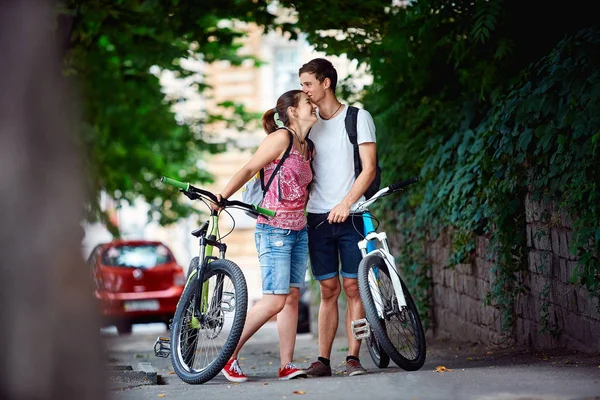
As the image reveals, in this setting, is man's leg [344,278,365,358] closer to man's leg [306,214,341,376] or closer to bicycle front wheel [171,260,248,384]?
man's leg [306,214,341,376]

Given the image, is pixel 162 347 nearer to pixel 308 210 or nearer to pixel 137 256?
pixel 308 210

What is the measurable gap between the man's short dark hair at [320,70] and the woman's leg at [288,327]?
1512mm

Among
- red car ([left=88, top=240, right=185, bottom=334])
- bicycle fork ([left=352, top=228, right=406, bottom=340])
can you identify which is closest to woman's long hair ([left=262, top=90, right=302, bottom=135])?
bicycle fork ([left=352, top=228, right=406, bottom=340])

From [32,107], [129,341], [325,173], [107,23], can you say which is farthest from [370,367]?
[129,341]

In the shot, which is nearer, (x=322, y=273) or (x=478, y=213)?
(x=322, y=273)

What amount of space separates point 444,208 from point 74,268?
6510 millimetres

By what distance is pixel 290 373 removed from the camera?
726cm

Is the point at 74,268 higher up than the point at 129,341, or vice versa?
the point at 74,268

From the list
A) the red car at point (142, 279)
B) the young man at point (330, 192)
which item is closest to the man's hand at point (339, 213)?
the young man at point (330, 192)

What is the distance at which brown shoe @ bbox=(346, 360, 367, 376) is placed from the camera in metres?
7.52

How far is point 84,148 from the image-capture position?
4094 mm

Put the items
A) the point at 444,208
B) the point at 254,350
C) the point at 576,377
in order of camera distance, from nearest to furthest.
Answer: the point at 576,377
the point at 444,208
the point at 254,350

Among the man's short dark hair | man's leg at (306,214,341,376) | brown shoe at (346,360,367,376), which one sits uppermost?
the man's short dark hair

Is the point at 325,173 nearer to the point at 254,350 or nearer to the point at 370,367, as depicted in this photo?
the point at 370,367
